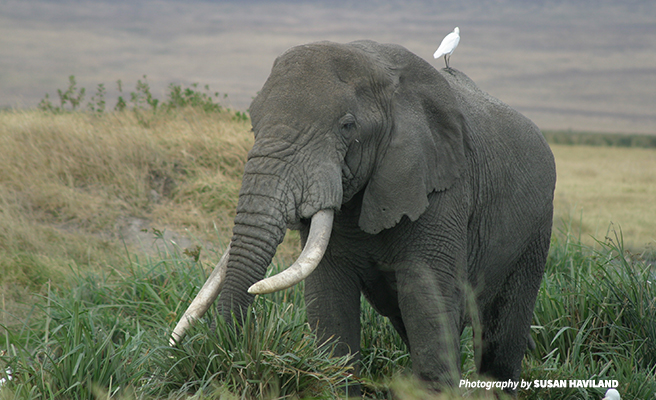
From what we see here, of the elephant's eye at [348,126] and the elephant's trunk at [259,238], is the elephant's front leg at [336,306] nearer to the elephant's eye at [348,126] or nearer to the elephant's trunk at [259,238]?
the elephant's trunk at [259,238]

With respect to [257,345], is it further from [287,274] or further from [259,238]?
[259,238]

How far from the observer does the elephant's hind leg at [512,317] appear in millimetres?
5523

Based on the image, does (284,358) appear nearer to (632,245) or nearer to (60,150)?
(632,245)

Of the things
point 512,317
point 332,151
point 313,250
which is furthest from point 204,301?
point 512,317

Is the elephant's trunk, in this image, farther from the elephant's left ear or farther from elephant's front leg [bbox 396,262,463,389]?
elephant's front leg [bbox 396,262,463,389]

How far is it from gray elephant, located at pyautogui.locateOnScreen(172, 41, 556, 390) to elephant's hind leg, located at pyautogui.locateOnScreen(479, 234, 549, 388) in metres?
0.30

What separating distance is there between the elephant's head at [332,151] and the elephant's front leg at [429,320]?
0.46 meters

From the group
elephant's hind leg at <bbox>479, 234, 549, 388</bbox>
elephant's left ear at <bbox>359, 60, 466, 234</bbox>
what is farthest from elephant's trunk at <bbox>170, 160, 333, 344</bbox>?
elephant's hind leg at <bbox>479, 234, 549, 388</bbox>

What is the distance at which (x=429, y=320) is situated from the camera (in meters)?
4.17

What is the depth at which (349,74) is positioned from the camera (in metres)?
3.87

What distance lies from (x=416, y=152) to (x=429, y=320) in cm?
110

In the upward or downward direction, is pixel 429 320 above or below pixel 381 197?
below

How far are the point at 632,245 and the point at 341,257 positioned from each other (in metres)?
6.33

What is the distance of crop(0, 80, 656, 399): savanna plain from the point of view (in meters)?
3.83
